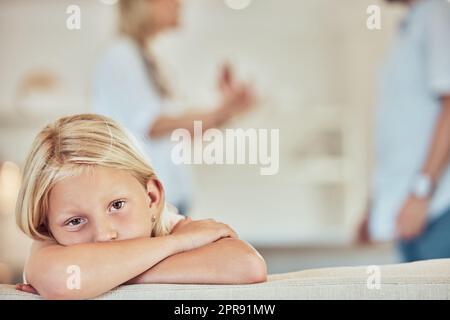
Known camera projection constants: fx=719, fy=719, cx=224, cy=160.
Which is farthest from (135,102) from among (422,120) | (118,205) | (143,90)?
(118,205)

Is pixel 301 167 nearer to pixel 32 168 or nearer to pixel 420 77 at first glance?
pixel 420 77

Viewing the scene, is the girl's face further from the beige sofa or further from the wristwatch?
the wristwatch

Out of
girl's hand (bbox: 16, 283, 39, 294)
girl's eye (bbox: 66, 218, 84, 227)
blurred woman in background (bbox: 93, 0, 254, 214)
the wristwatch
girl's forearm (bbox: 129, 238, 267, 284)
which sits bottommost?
the wristwatch

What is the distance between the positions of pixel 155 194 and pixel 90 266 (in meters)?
0.23

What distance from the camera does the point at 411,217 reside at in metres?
2.39

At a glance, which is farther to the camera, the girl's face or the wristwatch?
the wristwatch

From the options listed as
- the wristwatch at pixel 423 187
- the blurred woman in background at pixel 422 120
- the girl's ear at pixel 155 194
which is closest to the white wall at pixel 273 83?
the blurred woman in background at pixel 422 120

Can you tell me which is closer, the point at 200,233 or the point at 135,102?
the point at 200,233

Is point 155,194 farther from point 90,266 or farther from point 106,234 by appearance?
point 90,266

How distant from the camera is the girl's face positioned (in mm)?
1003

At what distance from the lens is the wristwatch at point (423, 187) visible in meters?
2.35

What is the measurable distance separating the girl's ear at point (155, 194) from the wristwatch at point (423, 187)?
1456 millimetres

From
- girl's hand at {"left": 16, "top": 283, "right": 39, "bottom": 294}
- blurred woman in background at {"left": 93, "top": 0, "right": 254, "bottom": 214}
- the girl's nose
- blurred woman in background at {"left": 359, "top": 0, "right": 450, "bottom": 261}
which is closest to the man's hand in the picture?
blurred woman in background at {"left": 359, "top": 0, "right": 450, "bottom": 261}
